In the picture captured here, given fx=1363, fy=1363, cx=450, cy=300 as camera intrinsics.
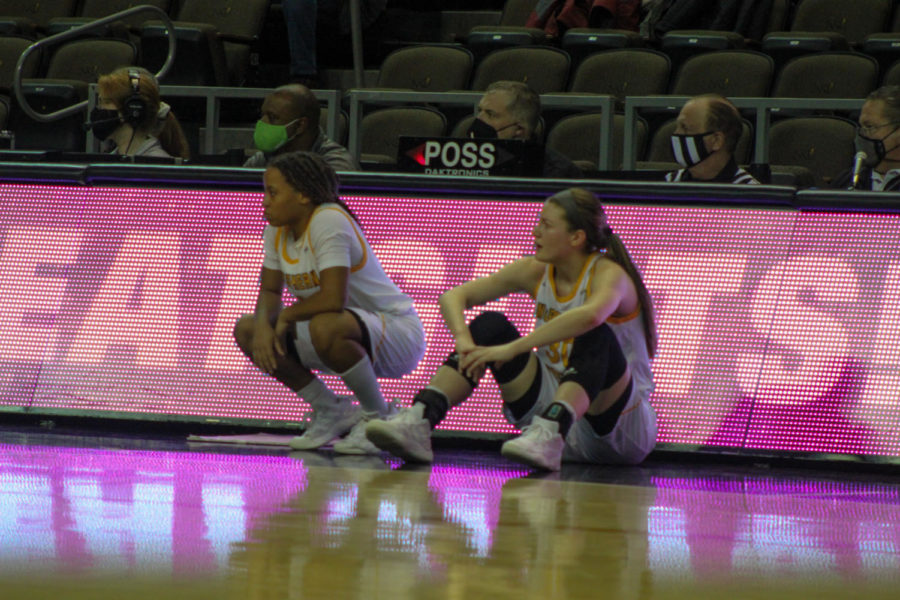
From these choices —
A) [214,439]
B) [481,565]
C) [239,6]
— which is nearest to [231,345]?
[214,439]

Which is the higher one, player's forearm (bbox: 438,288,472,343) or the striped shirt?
the striped shirt

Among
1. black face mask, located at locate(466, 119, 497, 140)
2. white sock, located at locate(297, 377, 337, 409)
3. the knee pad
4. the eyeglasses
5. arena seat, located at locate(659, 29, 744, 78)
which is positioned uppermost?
arena seat, located at locate(659, 29, 744, 78)

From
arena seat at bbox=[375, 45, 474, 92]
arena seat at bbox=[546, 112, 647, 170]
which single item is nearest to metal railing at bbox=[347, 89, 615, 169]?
arena seat at bbox=[546, 112, 647, 170]

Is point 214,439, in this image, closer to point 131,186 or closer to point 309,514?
point 131,186

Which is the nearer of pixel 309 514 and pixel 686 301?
pixel 309 514

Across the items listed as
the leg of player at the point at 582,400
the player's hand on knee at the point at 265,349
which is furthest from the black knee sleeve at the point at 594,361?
the player's hand on knee at the point at 265,349

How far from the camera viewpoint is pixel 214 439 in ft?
15.4

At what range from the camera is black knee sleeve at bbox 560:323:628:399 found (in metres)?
4.20

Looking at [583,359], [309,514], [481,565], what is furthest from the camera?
[583,359]

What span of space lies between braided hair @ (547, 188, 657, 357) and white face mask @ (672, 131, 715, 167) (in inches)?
32.0

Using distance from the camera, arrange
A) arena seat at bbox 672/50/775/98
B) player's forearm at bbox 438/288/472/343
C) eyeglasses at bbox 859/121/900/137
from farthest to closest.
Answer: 1. arena seat at bbox 672/50/775/98
2. eyeglasses at bbox 859/121/900/137
3. player's forearm at bbox 438/288/472/343

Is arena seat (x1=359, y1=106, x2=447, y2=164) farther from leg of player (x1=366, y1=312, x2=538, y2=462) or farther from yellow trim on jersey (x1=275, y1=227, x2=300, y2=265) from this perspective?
leg of player (x1=366, y1=312, x2=538, y2=462)

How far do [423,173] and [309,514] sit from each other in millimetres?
2163

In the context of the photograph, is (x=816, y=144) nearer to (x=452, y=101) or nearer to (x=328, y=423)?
(x=452, y=101)
